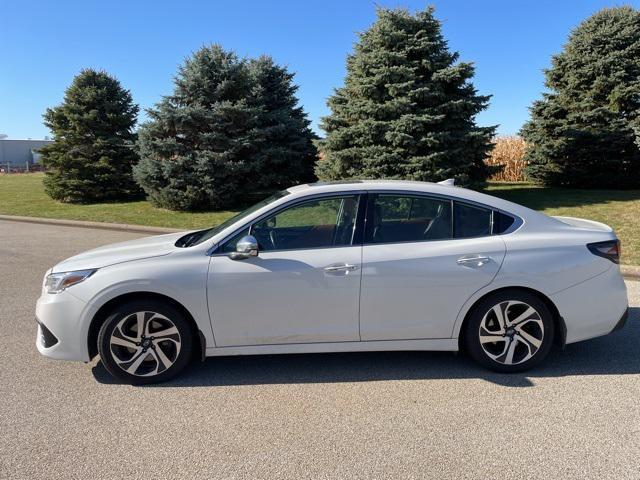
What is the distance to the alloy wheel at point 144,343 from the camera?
3.74m

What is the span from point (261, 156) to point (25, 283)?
934 cm

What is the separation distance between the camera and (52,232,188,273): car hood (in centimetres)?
384

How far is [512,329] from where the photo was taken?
3896 millimetres

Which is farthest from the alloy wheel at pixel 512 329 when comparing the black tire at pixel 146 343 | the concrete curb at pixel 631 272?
the concrete curb at pixel 631 272

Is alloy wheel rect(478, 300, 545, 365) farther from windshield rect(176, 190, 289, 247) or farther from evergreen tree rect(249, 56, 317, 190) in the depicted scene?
evergreen tree rect(249, 56, 317, 190)

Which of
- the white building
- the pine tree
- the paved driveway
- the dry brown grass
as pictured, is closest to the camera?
the paved driveway

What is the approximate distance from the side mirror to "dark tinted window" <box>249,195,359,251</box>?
15 cm

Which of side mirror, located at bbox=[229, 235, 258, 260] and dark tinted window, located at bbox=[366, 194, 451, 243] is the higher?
dark tinted window, located at bbox=[366, 194, 451, 243]

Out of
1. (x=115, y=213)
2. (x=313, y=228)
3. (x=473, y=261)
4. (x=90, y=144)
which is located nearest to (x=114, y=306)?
(x=313, y=228)

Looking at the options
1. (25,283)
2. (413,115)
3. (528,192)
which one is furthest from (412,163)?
(25,283)

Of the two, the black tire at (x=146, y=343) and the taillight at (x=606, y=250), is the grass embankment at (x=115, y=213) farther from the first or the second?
the taillight at (x=606, y=250)

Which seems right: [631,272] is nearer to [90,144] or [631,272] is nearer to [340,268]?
[340,268]

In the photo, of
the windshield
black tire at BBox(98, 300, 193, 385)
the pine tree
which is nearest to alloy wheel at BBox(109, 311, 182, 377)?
black tire at BBox(98, 300, 193, 385)

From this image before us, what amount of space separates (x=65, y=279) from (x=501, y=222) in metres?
3.43
